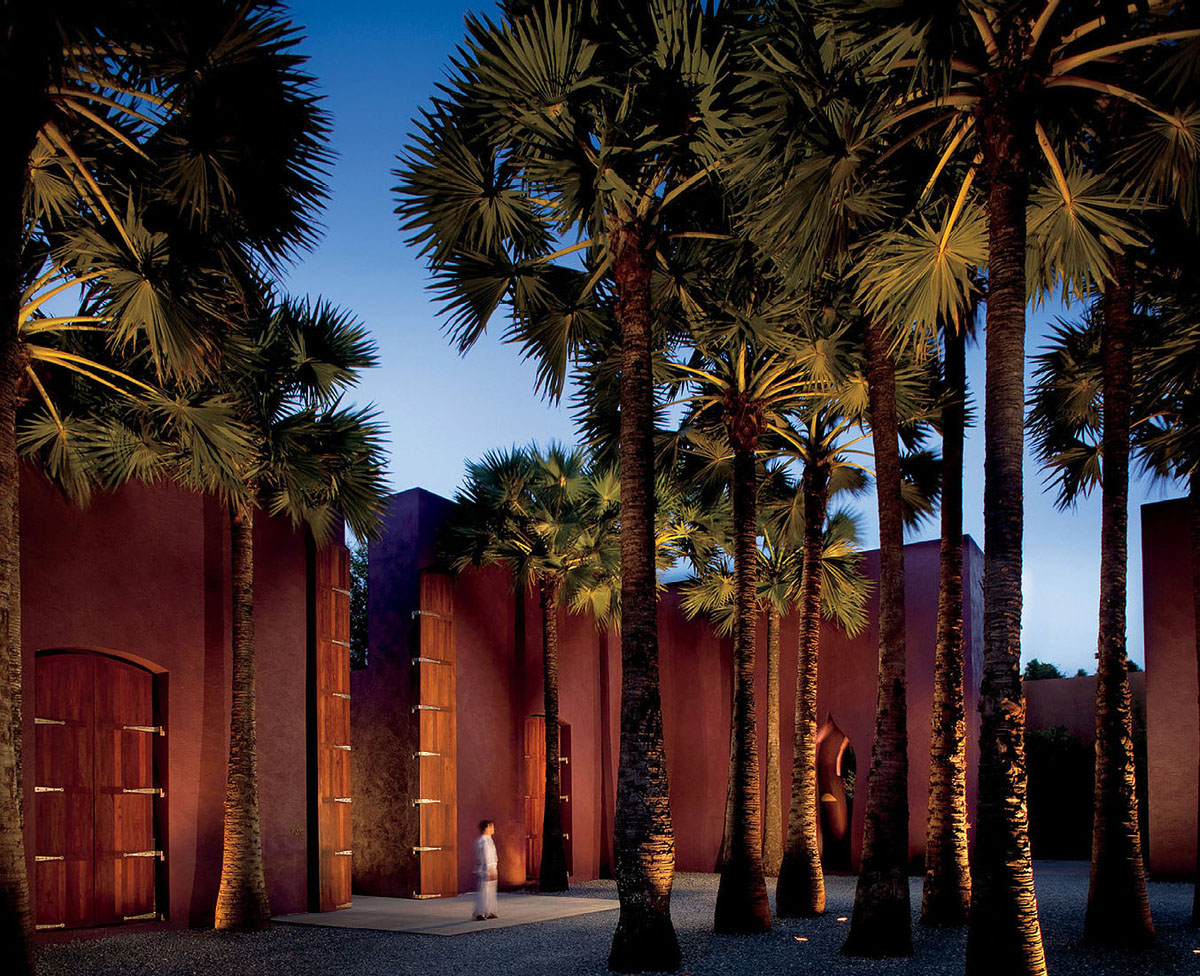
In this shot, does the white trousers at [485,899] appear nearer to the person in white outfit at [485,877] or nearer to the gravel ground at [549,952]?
the person in white outfit at [485,877]

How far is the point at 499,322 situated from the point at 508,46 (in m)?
3.00

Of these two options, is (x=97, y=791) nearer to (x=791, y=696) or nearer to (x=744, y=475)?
(x=744, y=475)

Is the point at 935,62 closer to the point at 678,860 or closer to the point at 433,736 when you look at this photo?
the point at 433,736

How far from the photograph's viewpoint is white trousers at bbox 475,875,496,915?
1409cm

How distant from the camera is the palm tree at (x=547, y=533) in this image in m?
18.2

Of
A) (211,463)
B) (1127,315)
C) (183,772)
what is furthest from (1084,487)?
(183,772)

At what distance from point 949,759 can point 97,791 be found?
942 centimetres

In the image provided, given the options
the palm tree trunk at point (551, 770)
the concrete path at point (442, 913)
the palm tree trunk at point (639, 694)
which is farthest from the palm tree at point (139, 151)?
the palm tree trunk at point (551, 770)

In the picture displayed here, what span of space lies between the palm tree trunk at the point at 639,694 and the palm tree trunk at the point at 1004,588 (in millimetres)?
2962

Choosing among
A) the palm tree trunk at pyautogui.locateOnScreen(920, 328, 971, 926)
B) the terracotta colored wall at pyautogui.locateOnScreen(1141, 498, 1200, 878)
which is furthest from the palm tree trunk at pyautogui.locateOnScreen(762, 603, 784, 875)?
the terracotta colored wall at pyautogui.locateOnScreen(1141, 498, 1200, 878)

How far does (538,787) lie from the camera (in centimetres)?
2075

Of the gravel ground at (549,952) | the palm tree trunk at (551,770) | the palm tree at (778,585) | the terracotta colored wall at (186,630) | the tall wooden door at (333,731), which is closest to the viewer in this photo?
the gravel ground at (549,952)

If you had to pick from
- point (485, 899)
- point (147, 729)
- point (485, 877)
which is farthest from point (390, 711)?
point (147, 729)

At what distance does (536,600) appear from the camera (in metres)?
20.6
